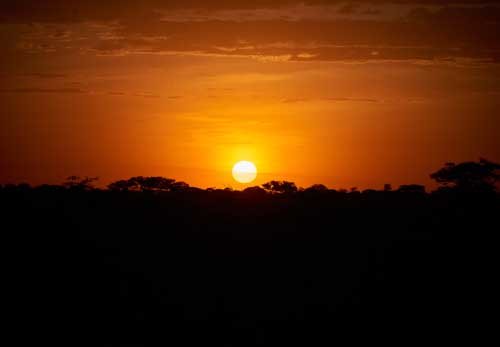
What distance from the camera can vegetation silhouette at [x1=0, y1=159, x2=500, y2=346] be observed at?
1847cm

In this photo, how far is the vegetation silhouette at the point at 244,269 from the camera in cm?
1847

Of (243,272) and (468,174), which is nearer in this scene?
(243,272)

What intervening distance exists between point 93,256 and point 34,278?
261 centimetres

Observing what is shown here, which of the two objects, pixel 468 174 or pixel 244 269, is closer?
pixel 244 269

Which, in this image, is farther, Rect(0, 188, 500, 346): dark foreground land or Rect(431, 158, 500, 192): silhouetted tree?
Rect(431, 158, 500, 192): silhouetted tree

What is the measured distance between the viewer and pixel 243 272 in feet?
73.8

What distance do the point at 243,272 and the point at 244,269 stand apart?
304 millimetres

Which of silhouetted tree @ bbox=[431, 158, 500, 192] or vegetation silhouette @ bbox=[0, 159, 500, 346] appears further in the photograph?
silhouetted tree @ bbox=[431, 158, 500, 192]

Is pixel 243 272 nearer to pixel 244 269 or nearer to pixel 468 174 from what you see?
→ pixel 244 269

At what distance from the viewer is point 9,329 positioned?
691 inches

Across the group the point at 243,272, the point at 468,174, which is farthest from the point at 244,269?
the point at 468,174

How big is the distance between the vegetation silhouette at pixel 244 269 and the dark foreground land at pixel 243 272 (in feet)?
0.20

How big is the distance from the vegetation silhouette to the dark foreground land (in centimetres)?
6

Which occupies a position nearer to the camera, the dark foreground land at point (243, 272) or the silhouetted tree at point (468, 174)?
the dark foreground land at point (243, 272)
